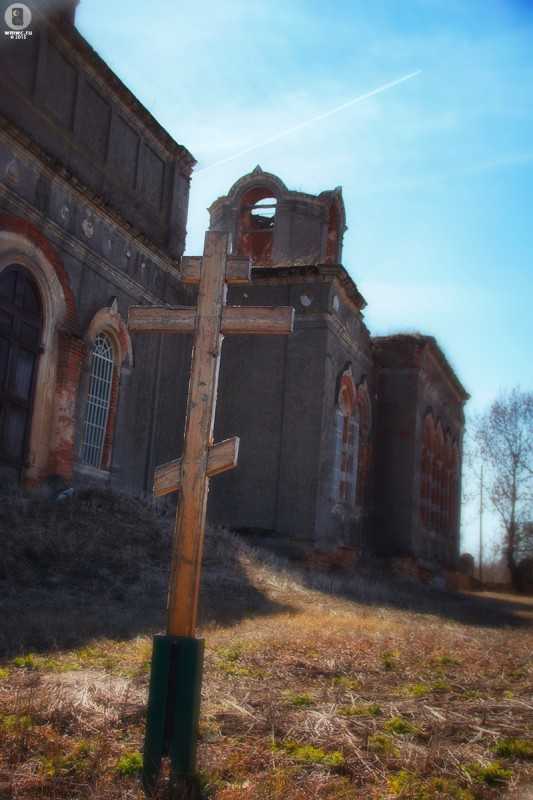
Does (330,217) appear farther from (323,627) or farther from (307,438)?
(323,627)

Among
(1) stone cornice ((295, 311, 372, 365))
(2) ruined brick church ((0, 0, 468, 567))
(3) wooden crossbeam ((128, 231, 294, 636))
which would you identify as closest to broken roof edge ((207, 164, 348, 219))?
(2) ruined brick church ((0, 0, 468, 567))

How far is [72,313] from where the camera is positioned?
15.3 metres

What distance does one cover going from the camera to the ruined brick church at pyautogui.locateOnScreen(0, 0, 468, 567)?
14.5m

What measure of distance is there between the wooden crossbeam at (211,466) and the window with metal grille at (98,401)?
11.3m

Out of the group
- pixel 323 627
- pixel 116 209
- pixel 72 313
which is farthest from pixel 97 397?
pixel 323 627

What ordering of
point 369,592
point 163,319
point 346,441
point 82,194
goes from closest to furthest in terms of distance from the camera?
point 163,319, point 82,194, point 369,592, point 346,441

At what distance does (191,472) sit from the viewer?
4.79 m

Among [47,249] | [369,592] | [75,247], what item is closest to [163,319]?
[47,249]

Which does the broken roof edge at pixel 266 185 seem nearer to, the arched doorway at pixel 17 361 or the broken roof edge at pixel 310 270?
the broken roof edge at pixel 310 270

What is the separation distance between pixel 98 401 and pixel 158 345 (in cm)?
252

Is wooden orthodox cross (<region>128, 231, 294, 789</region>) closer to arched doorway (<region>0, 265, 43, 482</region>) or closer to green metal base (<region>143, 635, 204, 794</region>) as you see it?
green metal base (<region>143, 635, 204, 794</region>)

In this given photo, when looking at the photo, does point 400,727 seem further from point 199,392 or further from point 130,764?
point 199,392

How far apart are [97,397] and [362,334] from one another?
9.35 metres

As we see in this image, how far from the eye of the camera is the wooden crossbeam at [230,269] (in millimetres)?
5117
